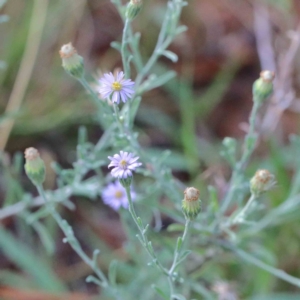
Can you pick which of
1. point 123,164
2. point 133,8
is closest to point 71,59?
point 133,8

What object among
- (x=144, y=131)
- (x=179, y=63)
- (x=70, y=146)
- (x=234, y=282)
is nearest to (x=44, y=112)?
(x=70, y=146)

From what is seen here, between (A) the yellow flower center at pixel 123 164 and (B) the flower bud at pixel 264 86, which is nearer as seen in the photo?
(A) the yellow flower center at pixel 123 164

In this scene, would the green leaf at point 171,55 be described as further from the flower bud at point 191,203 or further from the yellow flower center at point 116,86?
the flower bud at point 191,203

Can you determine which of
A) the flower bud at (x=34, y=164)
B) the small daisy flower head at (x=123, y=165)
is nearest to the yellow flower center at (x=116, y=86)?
the small daisy flower head at (x=123, y=165)

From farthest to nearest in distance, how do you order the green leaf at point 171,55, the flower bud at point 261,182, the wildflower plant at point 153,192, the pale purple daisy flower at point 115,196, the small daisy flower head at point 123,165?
1. the pale purple daisy flower at point 115,196
2. the green leaf at point 171,55
3. the flower bud at point 261,182
4. the wildflower plant at point 153,192
5. the small daisy flower head at point 123,165

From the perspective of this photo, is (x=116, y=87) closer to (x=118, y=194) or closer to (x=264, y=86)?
(x=264, y=86)

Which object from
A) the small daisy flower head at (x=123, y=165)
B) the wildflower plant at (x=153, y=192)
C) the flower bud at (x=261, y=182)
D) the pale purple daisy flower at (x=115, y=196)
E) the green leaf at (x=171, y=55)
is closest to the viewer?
the small daisy flower head at (x=123, y=165)

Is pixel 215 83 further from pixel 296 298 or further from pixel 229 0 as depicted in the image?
pixel 296 298

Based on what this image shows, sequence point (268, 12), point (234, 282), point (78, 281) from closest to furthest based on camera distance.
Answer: point (234, 282)
point (78, 281)
point (268, 12)
